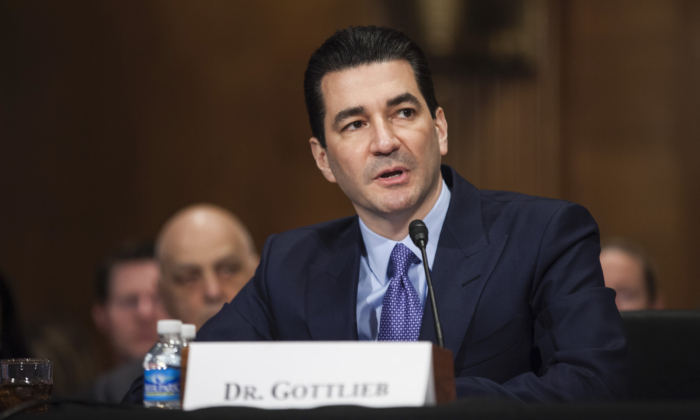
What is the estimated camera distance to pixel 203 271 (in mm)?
3223

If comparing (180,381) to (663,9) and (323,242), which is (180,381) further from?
(663,9)

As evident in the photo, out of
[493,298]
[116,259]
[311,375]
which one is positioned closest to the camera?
[311,375]

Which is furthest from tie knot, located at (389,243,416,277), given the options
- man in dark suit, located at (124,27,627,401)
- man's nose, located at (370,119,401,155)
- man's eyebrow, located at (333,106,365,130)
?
man's eyebrow, located at (333,106,365,130)

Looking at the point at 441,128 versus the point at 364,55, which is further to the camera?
the point at 441,128

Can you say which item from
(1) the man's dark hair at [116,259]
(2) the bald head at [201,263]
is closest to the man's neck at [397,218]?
(2) the bald head at [201,263]

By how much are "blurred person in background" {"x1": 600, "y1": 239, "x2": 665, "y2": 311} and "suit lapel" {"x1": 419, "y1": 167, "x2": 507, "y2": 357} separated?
145 cm

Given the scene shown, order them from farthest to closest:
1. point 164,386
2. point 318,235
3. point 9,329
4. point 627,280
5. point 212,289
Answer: point 212,289 → point 627,280 → point 9,329 → point 318,235 → point 164,386

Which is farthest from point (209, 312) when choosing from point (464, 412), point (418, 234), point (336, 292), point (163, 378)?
point (464, 412)

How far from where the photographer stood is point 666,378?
1629mm

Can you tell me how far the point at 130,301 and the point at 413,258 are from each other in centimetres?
199

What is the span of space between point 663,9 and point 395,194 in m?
3.29

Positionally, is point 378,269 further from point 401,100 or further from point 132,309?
point 132,309

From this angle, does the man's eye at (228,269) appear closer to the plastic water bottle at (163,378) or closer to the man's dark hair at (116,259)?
the man's dark hair at (116,259)

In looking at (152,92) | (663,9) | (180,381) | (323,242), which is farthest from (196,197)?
(180,381)
